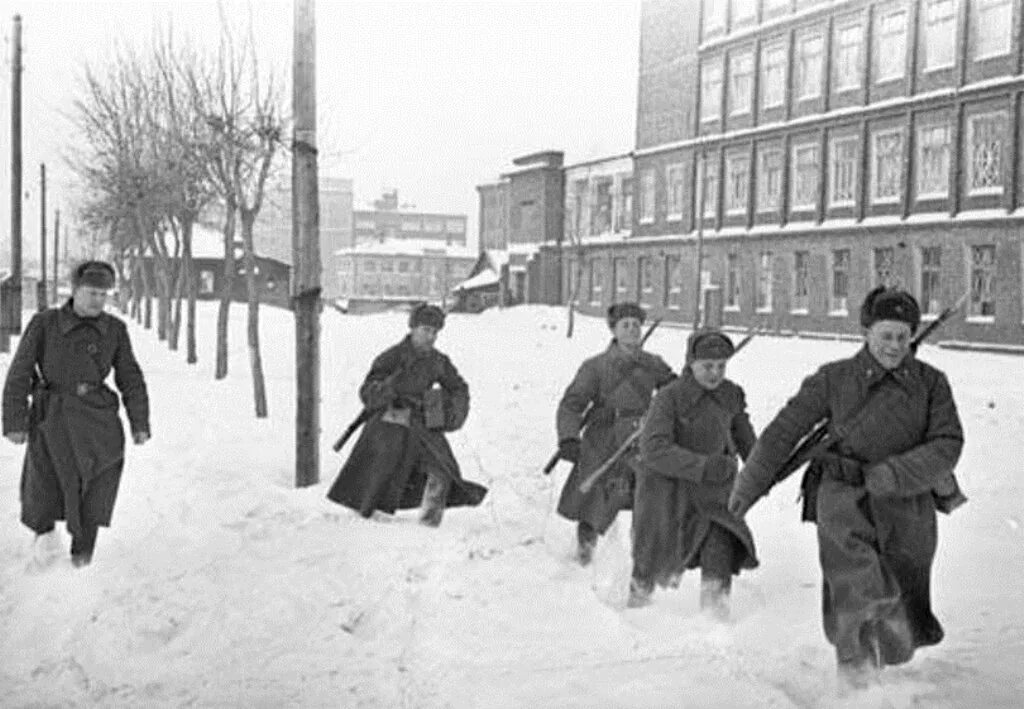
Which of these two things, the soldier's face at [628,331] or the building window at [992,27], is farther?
the building window at [992,27]

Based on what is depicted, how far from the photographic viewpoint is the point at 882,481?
493 cm

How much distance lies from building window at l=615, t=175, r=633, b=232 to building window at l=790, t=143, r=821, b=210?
11.1 meters

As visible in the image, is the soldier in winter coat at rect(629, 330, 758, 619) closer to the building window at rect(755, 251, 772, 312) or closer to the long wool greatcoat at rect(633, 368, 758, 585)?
the long wool greatcoat at rect(633, 368, 758, 585)

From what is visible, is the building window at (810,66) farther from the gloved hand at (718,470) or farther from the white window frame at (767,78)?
the gloved hand at (718,470)

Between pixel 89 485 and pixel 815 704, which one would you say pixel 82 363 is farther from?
pixel 815 704

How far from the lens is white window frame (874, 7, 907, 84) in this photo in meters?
34.1

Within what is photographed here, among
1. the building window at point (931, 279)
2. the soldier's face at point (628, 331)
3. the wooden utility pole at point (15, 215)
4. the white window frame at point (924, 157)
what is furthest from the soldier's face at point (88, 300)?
the white window frame at point (924, 157)

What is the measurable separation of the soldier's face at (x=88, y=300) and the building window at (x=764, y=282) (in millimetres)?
33427

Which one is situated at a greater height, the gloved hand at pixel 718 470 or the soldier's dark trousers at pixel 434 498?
the gloved hand at pixel 718 470

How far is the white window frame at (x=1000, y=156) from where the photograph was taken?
3092 cm

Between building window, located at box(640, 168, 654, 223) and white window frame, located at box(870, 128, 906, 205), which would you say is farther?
building window, located at box(640, 168, 654, 223)

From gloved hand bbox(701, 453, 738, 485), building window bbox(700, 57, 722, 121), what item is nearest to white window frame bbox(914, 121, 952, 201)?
building window bbox(700, 57, 722, 121)

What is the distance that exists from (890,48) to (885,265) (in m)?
6.04

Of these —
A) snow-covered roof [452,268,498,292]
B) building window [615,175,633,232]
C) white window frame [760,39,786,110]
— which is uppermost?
white window frame [760,39,786,110]
